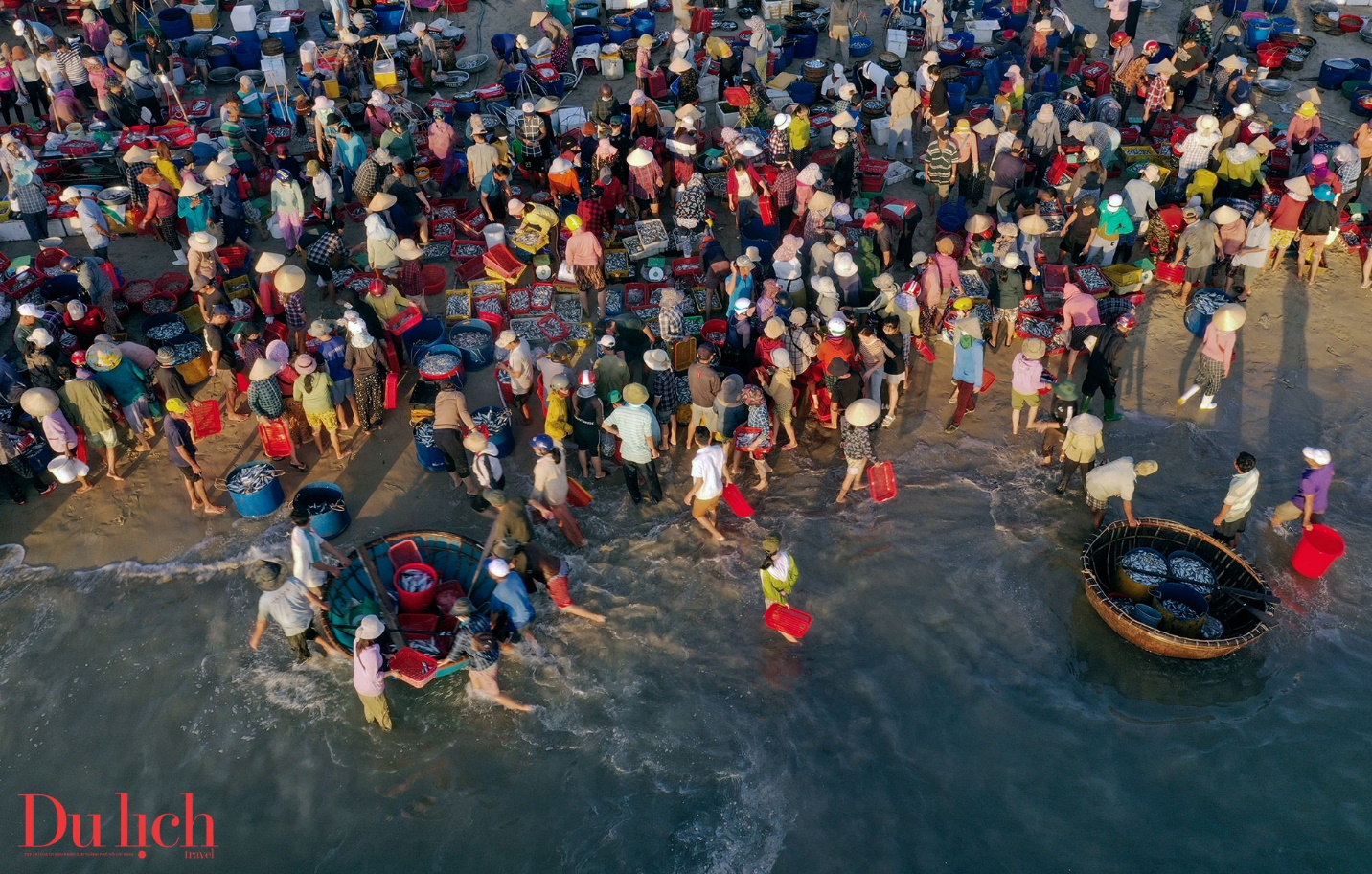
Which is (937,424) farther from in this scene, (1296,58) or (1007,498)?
(1296,58)

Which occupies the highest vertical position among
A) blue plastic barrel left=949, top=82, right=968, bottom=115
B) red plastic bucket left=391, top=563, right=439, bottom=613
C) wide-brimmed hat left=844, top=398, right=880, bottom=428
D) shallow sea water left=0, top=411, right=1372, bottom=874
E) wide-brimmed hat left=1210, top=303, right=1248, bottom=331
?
blue plastic barrel left=949, top=82, right=968, bottom=115

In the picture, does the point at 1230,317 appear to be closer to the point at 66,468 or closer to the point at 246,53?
the point at 66,468

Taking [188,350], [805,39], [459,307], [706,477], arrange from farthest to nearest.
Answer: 1. [805,39]
2. [459,307]
3. [188,350]
4. [706,477]

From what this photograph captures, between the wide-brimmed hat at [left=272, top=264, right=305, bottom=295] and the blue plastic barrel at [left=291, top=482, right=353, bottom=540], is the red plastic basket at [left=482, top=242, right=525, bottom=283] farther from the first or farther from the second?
the blue plastic barrel at [left=291, top=482, right=353, bottom=540]

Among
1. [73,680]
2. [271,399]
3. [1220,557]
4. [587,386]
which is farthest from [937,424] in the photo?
[73,680]

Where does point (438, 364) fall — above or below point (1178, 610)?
above

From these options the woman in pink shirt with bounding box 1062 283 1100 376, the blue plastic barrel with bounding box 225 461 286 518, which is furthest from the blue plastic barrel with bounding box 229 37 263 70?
the woman in pink shirt with bounding box 1062 283 1100 376

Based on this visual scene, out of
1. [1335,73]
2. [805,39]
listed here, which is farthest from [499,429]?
[1335,73]

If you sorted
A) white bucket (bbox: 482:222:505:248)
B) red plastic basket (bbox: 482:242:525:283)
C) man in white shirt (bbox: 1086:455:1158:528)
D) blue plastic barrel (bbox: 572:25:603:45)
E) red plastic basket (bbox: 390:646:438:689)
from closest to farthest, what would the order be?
1. red plastic basket (bbox: 390:646:438:689)
2. man in white shirt (bbox: 1086:455:1158:528)
3. red plastic basket (bbox: 482:242:525:283)
4. white bucket (bbox: 482:222:505:248)
5. blue plastic barrel (bbox: 572:25:603:45)
